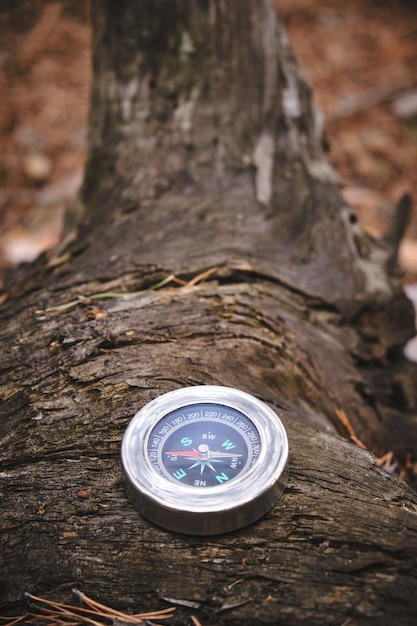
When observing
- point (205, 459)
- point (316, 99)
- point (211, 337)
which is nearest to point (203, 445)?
point (205, 459)

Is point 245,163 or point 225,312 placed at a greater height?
point 245,163

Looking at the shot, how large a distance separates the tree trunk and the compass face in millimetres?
151

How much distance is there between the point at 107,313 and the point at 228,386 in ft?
1.95

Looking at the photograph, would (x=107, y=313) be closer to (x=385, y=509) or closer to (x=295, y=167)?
(x=385, y=509)

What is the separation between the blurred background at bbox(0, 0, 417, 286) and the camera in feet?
18.0

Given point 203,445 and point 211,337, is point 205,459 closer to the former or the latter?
point 203,445

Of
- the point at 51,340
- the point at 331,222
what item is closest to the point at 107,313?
the point at 51,340

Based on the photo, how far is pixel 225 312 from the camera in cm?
247

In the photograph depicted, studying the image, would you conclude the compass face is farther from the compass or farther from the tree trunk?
the tree trunk

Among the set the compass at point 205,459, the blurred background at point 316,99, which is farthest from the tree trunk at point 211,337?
the blurred background at point 316,99

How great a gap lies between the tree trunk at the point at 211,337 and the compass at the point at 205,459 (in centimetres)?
8

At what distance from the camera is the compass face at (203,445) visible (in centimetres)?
175

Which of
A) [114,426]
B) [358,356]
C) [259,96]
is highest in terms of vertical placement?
[259,96]

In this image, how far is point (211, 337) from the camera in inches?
92.0
